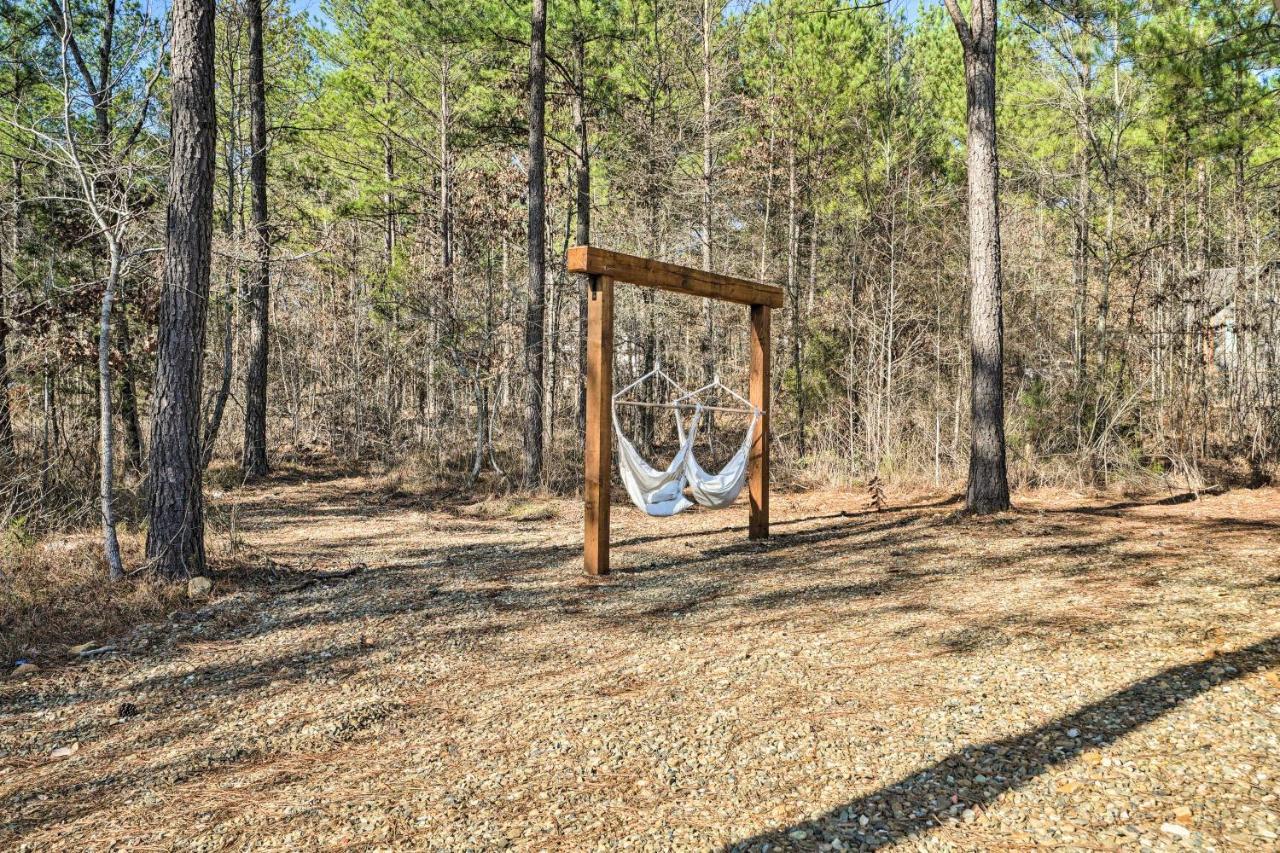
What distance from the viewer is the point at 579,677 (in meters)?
2.89

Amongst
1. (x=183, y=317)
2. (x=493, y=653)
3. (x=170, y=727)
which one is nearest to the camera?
(x=170, y=727)

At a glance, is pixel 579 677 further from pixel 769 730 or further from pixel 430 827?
pixel 430 827

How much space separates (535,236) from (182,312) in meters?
4.51

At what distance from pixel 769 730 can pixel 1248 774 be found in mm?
1244

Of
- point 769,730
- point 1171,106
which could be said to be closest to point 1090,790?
point 769,730

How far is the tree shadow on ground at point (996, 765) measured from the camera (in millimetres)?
1790

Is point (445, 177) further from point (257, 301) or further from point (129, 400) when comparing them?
point (129, 400)

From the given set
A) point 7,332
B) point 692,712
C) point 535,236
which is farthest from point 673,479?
point 7,332

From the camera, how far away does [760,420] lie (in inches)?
221

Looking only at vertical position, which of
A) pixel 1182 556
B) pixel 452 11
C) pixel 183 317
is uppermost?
pixel 452 11

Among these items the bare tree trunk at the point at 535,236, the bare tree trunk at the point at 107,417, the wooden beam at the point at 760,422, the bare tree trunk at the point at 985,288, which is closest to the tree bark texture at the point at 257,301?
the bare tree trunk at the point at 535,236

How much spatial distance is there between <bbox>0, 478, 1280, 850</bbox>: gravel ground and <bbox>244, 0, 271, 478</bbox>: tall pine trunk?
5729 millimetres

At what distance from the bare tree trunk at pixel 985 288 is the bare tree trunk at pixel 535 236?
429 cm

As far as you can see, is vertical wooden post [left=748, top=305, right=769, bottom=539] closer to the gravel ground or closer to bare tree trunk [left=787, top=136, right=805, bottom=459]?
the gravel ground
